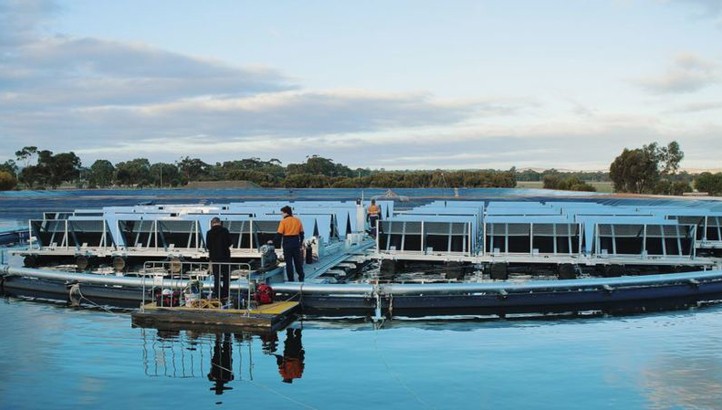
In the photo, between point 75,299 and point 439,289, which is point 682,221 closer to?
point 439,289

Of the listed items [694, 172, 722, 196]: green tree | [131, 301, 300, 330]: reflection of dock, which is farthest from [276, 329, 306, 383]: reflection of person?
[694, 172, 722, 196]: green tree

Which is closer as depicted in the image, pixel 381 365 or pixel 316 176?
pixel 381 365

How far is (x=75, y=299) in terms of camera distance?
18.2 meters

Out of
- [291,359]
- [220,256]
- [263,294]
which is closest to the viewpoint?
[291,359]

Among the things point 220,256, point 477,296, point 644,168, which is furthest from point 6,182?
point 477,296

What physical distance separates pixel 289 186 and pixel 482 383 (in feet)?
396

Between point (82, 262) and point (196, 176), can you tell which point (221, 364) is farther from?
point (196, 176)

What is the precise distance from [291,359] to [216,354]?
4.27 ft

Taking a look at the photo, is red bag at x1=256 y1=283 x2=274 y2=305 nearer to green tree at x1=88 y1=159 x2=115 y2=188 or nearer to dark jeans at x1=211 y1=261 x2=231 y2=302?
dark jeans at x1=211 y1=261 x2=231 y2=302

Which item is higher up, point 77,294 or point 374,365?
point 77,294

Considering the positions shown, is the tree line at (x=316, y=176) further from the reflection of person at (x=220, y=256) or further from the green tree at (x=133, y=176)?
the reflection of person at (x=220, y=256)

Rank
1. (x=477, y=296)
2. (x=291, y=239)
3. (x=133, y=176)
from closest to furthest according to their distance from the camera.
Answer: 1. (x=477, y=296)
2. (x=291, y=239)
3. (x=133, y=176)

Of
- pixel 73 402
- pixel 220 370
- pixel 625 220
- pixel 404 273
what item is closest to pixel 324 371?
pixel 220 370

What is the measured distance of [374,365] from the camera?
1175 centimetres
